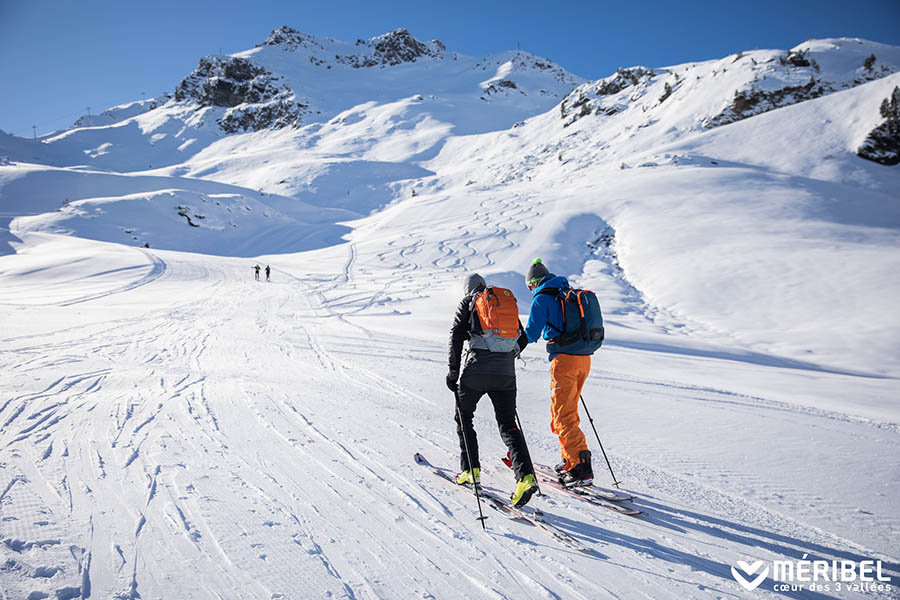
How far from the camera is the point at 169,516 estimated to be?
3.17 meters

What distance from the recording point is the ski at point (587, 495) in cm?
342

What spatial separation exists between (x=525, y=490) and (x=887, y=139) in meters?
29.9

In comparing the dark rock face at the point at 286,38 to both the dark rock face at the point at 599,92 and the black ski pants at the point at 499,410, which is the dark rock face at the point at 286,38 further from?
the black ski pants at the point at 499,410

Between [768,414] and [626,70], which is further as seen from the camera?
[626,70]

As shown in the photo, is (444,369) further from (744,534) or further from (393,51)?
(393,51)

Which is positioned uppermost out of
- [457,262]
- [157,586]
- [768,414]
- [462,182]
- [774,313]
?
[462,182]

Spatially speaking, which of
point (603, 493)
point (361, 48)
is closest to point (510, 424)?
point (603, 493)

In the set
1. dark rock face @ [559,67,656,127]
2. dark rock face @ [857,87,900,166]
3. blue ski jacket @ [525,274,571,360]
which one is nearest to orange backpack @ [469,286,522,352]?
blue ski jacket @ [525,274,571,360]

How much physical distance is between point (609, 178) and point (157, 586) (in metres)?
26.7

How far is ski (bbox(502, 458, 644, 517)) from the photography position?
11.2 feet

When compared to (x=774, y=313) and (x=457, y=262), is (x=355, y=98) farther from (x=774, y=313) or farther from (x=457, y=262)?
(x=774, y=313)

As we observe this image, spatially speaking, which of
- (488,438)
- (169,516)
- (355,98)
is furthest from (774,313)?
(355,98)

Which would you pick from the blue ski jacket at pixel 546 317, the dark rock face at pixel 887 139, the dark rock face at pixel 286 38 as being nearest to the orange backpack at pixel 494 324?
the blue ski jacket at pixel 546 317

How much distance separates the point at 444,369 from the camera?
291 inches
